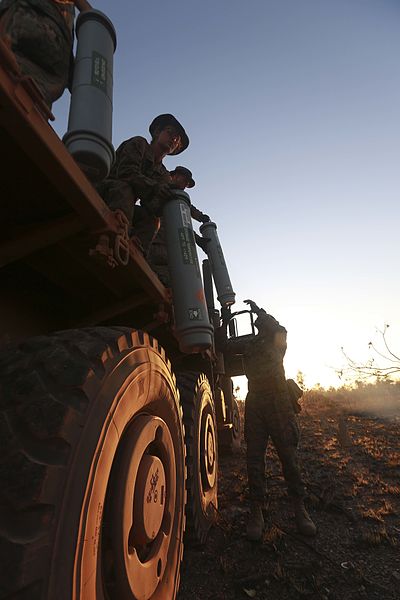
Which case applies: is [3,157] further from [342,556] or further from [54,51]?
[342,556]

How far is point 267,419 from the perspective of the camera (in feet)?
14.4

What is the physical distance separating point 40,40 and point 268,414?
13.7 ft

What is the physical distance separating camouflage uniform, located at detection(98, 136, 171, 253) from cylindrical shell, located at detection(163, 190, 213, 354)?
26cm

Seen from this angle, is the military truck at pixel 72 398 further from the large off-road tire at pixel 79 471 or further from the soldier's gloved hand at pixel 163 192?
the soldier's gloved hand at pixel 163 192

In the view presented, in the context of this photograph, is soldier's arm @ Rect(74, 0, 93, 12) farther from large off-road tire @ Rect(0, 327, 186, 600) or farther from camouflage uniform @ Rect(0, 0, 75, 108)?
large off-road tire @ Rect(0, 327, 186, 600)

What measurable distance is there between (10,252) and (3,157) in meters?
0.46

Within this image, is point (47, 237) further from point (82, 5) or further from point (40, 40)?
point (82, 5)

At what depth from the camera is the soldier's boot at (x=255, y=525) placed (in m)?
3.30

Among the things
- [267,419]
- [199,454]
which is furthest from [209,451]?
[267,419]

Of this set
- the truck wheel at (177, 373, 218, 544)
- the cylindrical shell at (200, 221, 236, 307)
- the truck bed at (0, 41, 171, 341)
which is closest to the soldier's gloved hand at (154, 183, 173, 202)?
the truck bed at (0, 41, 171, 341)

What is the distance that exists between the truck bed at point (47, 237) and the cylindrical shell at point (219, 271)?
10.8 ft

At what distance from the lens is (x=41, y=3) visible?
1.98 m

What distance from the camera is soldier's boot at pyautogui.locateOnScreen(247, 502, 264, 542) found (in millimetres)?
3296

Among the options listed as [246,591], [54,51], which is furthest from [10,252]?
[246,591]
